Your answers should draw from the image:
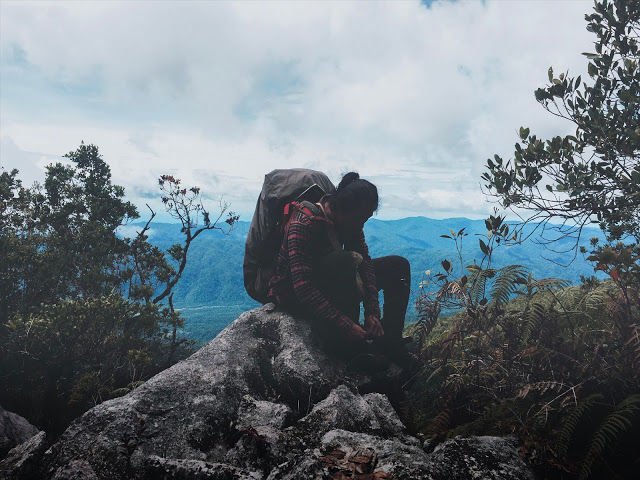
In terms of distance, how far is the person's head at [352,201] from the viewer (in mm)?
5934

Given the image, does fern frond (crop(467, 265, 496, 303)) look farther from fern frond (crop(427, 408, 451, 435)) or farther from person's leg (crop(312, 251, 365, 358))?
fern frond (crop(427, 408, 451, 435))

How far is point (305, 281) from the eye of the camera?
5918 mm

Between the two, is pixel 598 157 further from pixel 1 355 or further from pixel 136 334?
pixel 1 355

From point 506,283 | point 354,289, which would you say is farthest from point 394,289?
point 506,283

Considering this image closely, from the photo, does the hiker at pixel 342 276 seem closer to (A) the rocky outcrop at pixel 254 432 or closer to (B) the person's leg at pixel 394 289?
(B) the person's leg at pixel 394 289

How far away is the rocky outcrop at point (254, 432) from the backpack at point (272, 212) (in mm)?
1296

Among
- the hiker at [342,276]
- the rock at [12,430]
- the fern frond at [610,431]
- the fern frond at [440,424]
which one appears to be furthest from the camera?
the hiker at [342,276]

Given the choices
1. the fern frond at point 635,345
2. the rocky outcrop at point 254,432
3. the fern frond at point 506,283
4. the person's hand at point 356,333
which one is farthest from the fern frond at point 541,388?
the person's hand at point 356,333

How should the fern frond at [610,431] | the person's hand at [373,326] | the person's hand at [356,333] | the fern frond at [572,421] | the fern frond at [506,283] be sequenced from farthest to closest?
the person's hand at [373,326] < the person's hand at [356,333] < the fern frond at [506,283] < the fern frond at [572,421] < the fern frond at [610,431]

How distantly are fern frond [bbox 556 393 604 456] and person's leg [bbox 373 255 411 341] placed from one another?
2875 millimetres

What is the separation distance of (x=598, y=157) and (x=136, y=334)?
35.1ft

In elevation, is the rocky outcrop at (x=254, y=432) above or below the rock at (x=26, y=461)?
above

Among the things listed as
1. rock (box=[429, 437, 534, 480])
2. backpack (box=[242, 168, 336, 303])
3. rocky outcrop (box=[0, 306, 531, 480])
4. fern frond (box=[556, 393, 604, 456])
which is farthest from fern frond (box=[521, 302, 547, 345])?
backpack (box=[242, 168, 336, 303])

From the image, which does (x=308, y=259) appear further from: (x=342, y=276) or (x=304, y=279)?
(x=342, y=276)
